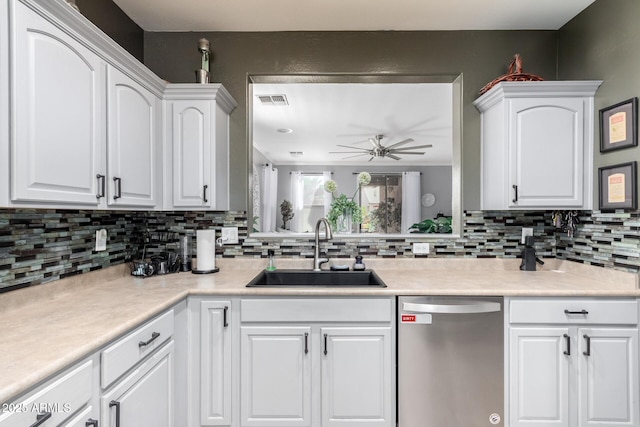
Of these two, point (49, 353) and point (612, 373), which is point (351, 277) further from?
point (49, 353)

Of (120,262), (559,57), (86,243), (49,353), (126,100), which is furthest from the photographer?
(559,57)

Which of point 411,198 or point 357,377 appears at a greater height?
point 411,198

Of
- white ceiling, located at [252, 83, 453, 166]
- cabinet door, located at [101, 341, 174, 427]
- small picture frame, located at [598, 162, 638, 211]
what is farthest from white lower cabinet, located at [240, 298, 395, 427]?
white ceiling, located at [252, 83, 453, 166]

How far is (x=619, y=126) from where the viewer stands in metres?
1.79

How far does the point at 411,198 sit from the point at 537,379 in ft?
19.8

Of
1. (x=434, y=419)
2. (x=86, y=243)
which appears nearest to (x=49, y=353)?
(x=86, y=243)

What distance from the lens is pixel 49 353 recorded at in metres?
0.93

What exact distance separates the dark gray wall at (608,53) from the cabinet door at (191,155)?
234cm

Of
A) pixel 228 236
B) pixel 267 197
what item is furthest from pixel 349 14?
pixel 267 197

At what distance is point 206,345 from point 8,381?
3.29ft

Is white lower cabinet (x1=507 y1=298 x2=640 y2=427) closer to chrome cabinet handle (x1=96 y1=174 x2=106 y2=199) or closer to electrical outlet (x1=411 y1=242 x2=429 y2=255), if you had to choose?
electrical outlet (x1=411 y1=242 x2=429 y2=255)

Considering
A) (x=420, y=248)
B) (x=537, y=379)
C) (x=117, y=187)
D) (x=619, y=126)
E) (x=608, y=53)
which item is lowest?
(x=537, y=379)

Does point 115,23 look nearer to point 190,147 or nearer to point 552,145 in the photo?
point 190,147

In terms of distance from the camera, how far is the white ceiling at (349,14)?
1985mm
